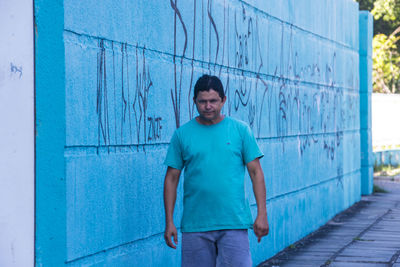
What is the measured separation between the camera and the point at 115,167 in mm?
4449

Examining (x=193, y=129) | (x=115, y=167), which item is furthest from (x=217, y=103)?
(x=115, y=167)

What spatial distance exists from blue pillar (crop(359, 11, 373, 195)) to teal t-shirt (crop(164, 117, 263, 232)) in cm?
959

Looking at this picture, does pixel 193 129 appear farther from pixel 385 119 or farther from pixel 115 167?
pixel 385 119

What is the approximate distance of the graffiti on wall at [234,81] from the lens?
452 cm

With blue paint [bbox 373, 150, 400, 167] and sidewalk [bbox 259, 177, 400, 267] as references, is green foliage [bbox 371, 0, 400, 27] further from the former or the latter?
sidewalk [bbox 259, 177, 400, 267]

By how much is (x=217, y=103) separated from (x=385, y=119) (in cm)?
1917

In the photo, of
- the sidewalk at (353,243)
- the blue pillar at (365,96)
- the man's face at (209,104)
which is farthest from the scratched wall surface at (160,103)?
the blue pillar at (365,96)

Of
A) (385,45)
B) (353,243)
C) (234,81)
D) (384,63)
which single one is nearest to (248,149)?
(234,81)

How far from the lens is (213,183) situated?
14.1ft

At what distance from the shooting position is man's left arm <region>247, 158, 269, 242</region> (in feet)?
14.0

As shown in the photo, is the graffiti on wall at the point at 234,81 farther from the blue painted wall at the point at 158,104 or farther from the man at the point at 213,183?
the man at the point at 213,183

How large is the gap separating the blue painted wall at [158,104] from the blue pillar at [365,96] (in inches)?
158
